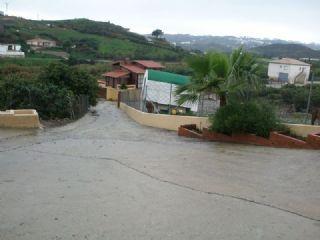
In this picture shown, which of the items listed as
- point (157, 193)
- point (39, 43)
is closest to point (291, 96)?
point (157, 193)

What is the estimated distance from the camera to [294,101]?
595 inches

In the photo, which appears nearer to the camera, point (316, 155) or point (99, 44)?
point (316, 155)

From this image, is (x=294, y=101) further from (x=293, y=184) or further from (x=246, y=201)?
(x=246, y=201)

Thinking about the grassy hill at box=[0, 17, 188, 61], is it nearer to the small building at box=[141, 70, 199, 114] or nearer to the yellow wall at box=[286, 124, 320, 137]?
the small building at box=[141, 70, 199, 114]

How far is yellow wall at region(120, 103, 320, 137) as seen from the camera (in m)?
13.0

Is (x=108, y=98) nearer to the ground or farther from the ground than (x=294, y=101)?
nearer to the ground

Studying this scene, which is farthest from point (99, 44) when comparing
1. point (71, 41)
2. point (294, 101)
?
point (294, 101)

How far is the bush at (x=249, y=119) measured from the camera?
12.8m

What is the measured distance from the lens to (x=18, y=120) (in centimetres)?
1465

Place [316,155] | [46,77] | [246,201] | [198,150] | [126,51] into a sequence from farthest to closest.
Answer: [126,51] < [46,77] < [198,150] < [316,155] < [246,201]

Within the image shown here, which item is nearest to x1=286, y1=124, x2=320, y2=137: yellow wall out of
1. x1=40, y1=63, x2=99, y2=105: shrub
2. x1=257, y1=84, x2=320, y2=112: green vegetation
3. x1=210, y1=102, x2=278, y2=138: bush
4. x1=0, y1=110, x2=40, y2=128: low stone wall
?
x1=210, y1=102, x2=278, y2=138: bush

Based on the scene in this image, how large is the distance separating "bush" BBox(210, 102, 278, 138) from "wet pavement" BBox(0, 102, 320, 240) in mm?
1403

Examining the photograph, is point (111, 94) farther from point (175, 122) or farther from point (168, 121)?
point (175, 122)

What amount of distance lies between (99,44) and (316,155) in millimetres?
103455
